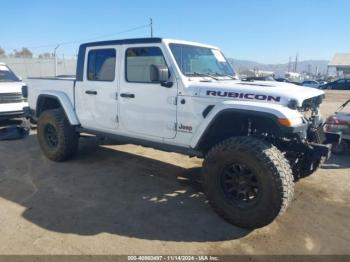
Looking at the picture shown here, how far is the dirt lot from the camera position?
11.2ft

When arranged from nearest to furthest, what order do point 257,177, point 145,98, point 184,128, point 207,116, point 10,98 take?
point 257,177 → point 207,116 → point 184,128 → point 145,98 → point 10,98

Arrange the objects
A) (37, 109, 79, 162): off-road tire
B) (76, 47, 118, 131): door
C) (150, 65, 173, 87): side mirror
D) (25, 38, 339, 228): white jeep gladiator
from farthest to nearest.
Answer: (37, 109, 79, 162): off-road tire → (76, 47, 118, 131): door → (150, 65, 173, 87): side mirror → (25, 38, 339, 228): white jeep gladiator

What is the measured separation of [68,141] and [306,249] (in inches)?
160

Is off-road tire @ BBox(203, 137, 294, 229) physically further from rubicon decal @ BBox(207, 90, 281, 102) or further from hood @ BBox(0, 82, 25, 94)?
hood @ BBox(0, 82, 25, 94)

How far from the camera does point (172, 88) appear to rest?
434 centimetres

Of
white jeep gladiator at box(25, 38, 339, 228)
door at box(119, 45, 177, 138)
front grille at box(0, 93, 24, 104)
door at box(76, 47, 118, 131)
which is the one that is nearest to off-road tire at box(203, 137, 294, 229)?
white jeep gladiator at box(25, 38, 339, 228)

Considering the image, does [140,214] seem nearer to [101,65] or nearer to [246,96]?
[246,96]

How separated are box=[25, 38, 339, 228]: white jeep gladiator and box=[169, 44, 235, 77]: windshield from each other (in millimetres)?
19

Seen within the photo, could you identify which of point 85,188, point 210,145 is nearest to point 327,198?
point 210,145

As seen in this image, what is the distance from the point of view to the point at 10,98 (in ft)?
29.7

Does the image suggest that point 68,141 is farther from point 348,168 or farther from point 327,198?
point 348,168

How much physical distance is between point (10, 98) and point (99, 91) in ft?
16.2

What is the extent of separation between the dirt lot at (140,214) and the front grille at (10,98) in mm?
3473

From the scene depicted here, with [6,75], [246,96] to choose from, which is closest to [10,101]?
[6,75]
